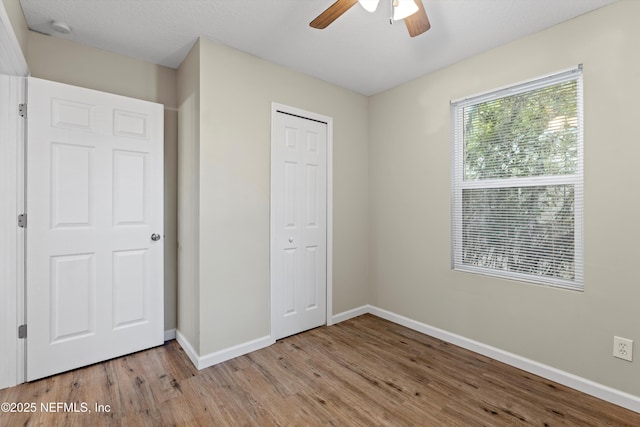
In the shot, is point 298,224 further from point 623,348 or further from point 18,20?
point 623,348

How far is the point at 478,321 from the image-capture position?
2.63 metres

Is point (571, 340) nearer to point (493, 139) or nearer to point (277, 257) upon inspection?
point (493, 139)

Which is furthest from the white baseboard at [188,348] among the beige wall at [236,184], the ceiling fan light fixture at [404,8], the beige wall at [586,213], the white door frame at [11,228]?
the ceiling fan light fixture at [404,8]

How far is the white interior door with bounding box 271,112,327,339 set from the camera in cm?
285

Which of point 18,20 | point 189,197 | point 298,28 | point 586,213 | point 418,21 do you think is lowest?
point 586,213

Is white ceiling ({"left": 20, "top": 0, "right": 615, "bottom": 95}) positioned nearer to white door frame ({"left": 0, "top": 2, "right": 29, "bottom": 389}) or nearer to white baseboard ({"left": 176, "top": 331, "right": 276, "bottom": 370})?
white door frame ({"left": 0, "top": 2, "right": 29, "bottom": 389})

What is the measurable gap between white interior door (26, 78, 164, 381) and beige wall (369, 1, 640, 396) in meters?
2.32

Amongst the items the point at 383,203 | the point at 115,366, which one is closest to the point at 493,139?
the point at 383,203

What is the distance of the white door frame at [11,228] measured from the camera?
6.66 feet

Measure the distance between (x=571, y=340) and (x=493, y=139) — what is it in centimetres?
159

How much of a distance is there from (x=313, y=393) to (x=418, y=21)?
2.34 m

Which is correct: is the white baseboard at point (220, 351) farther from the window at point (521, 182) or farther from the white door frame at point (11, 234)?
the window at point (521, 182)

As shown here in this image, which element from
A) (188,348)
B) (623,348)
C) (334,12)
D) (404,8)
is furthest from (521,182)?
(188,348)

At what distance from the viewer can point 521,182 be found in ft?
7.81
